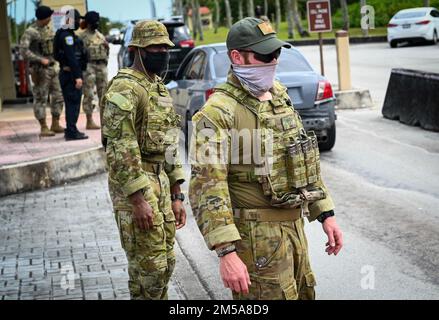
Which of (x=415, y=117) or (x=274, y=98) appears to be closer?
(x=274, y=98)

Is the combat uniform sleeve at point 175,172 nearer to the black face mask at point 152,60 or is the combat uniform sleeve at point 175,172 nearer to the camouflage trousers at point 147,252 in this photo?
the camouflage trousers at point 147,252

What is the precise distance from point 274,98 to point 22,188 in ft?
22.4

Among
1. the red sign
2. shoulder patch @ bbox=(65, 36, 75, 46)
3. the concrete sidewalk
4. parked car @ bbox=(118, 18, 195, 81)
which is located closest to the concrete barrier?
the red sign

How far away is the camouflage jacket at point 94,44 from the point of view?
13.7 m

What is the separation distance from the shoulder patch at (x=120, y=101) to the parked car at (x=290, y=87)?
6.54 metres

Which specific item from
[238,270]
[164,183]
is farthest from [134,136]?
[238,270]

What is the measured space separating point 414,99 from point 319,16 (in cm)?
482

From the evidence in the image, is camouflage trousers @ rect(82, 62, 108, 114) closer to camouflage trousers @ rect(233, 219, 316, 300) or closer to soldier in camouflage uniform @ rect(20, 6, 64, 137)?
soldier in camouflage uniform @ rect(20, 6, 64, 137)

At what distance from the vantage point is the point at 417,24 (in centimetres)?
3281

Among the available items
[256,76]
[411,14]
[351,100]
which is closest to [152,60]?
[256,76]

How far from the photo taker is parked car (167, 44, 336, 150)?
11375 mm

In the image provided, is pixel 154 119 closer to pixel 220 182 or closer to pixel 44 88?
pixel 220 182

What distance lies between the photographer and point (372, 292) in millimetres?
5926
